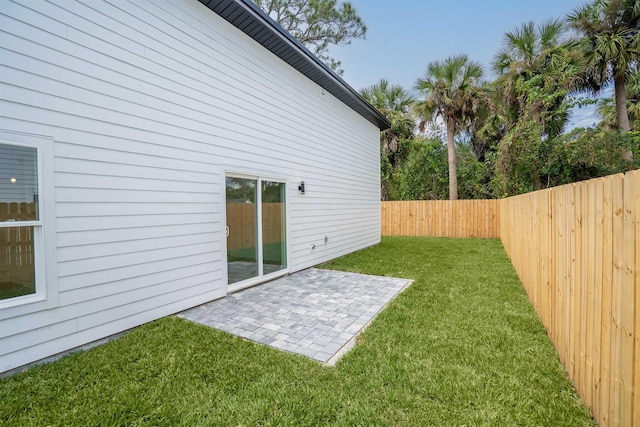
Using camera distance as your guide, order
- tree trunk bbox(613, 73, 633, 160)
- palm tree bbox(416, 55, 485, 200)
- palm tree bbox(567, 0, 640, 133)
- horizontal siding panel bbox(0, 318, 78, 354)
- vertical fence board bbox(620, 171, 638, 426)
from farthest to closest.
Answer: palm tree bbox(416, 55, 485, 200) → tree trunk bbox(613, 73, 633, 160) → palm tree bbox(567, 0, 640, 133) → horizontal siding panel bbox(0, 318, 78, 354) → vertical fence board bbox(620, 171, 638, 426)

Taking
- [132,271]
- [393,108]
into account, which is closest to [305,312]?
[132,271]

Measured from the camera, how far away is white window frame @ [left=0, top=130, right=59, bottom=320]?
2.63 metres

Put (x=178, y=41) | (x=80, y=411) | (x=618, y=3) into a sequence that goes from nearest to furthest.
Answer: (x=80, y=411), (x=178, y=41), (x=618, y=3)

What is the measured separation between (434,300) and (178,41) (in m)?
4.97

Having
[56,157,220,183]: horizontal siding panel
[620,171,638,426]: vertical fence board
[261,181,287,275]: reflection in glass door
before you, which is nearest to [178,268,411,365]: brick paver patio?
[261,181,287,275]: reflection in glass door

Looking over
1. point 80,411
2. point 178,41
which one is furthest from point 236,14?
point 80,411

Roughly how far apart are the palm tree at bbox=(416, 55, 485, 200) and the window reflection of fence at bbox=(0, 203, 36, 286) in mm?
13306

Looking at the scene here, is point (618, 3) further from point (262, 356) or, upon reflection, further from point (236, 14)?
point (262, 356)

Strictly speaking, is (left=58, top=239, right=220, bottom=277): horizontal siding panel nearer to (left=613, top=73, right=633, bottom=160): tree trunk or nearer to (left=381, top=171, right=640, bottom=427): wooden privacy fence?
(left=381, top=171, right=640, bottom=427): wooden privacy fence

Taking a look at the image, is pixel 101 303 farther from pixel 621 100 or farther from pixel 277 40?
pixel 621 100

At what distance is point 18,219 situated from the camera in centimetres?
260

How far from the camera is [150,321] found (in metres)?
3.54

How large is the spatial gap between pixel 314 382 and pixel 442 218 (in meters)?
11.8

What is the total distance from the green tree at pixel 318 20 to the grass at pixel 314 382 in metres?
11.5
